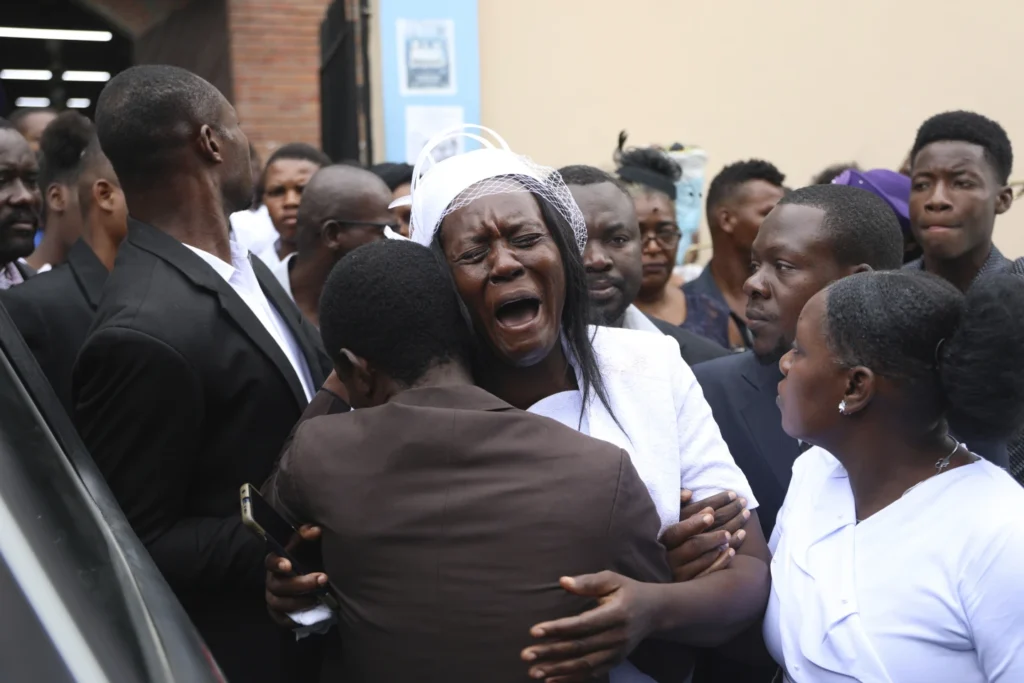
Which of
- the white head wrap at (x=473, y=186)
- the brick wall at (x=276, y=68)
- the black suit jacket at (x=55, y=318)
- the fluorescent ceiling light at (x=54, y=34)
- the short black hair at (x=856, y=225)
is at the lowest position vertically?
the black suit jacket at (x=55, y=318)

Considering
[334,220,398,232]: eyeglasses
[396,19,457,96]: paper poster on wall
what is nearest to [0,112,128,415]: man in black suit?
[334,220,398,232]: eyeglasses

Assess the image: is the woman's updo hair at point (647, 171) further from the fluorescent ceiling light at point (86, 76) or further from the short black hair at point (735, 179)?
the fluorescent ceiling light at point (86, 76)

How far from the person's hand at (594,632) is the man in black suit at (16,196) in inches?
113

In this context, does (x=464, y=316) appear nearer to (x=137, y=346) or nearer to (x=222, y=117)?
(x=137, y=346)

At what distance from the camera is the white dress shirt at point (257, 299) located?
312 cm

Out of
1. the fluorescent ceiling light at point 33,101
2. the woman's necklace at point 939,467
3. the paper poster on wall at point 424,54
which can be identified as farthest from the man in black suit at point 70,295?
the fluorescent ceiling light at point 33,101

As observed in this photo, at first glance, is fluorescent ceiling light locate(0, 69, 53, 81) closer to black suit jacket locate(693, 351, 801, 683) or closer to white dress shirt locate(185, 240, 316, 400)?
white dress shirt locate(185, 240, 316, 400)

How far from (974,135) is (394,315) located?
2747mm

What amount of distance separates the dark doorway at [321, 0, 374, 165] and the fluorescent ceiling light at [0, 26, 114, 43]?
6.65 m

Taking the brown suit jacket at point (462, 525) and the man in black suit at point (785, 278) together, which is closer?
the brown suit jacket at point (462, 525)

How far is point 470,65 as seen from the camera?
852 centimetres

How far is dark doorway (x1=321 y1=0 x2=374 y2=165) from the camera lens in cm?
828

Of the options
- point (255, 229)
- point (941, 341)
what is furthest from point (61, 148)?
point (941, 341)

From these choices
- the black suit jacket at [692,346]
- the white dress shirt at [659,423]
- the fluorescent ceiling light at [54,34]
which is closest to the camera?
the white dress shirt at [659,423]
